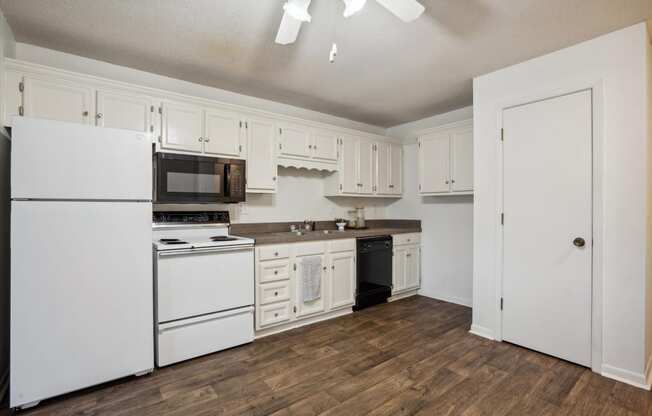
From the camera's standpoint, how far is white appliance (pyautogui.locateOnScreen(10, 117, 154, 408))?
184cm

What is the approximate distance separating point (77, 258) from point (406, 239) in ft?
11.3

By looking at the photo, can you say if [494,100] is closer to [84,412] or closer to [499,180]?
[499,180]

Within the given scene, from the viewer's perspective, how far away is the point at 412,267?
4.25m

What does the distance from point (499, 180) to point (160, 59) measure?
3.18 m

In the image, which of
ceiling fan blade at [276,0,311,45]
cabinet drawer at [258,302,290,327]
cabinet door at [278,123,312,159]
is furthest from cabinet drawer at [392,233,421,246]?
ceiling fan blade at [276,0,311,45]

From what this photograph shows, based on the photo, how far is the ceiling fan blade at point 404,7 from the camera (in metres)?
1.64

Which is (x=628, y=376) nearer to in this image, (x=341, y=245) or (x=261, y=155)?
(x=341, y=245)

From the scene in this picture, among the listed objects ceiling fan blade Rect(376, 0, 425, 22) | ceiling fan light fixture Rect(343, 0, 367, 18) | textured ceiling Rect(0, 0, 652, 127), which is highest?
textured ceiling Rect(0, 0, 652, 127)

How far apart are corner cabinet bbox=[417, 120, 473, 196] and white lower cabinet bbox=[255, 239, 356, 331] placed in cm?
129

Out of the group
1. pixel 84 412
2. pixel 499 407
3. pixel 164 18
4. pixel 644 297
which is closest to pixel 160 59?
pixel 164 18

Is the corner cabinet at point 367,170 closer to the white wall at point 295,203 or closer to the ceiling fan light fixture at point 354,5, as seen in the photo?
the white wall at point 295,203

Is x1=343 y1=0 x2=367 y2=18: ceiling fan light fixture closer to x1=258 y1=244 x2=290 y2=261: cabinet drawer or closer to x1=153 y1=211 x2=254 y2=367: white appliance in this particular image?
x1=153 y1=211 x2=254 y2=367: white appliance

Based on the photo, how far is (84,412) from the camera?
1.85m

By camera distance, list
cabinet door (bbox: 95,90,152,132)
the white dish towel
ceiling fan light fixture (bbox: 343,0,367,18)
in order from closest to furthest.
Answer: ceiling fan light fixture (bbox: 343,0,367,18) < cabinet door (bbox: 95,90,152,132) < the white dish towel
